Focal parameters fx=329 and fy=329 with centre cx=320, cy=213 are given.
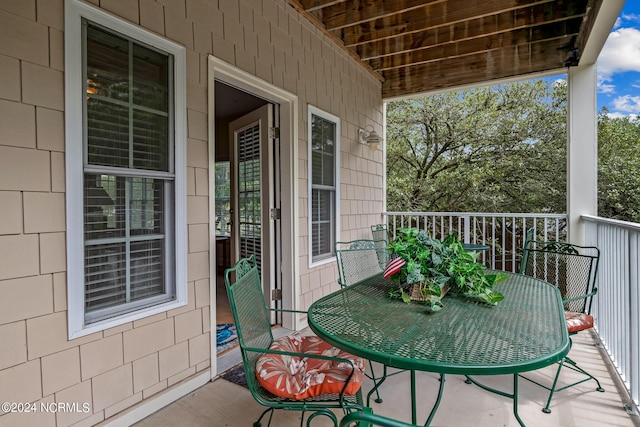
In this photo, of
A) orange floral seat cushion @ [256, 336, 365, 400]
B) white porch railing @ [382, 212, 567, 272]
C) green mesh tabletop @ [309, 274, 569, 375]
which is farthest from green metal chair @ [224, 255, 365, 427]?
white porch railing @ [382, 212, 567, 272]

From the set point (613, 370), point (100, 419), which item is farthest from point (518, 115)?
point (100, 419)

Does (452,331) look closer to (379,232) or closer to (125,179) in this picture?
(125,179)

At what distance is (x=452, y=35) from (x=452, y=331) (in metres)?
3.82

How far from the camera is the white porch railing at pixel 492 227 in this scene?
174 inches

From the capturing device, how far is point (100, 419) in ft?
5.85

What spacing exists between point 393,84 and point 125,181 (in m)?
4.34

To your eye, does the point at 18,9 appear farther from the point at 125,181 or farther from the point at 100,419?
the point at 100,419

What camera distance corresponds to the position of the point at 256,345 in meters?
1.72

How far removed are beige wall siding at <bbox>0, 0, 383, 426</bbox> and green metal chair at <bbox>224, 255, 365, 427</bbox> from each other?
2.21 ft

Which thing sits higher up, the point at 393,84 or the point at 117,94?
the point at 393,84

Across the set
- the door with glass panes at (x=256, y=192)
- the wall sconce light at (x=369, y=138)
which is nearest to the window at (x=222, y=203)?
the door with glass panes at (x=256, y=192)

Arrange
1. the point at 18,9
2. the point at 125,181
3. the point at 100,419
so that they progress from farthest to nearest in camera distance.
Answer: the point at 125,181, the point at 100,419, the point at 18,9

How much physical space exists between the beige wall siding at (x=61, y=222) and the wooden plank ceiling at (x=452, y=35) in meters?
1.04

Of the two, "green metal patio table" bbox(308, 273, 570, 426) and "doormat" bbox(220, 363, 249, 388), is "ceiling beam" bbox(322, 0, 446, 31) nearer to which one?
"green metal patio table" bbox(308, 273, 570, 426)
